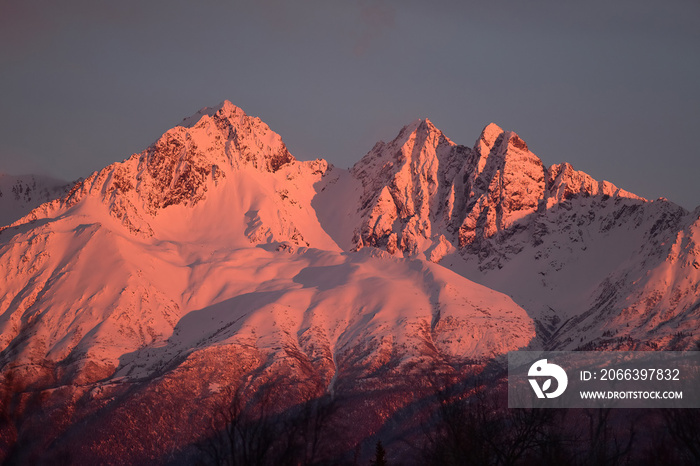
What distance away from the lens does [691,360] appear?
652ft

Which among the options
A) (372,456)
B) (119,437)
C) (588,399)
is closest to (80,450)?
(119,437)

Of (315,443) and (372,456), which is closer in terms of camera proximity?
(315,443)

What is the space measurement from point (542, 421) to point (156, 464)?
118 m

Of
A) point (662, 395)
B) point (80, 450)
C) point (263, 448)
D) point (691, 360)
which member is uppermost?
point (691, 360)

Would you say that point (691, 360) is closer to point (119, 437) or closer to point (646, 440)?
point (646, 440)

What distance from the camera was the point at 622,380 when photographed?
196 m

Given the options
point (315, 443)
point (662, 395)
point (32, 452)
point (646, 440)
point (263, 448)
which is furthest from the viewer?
point (32, 452)

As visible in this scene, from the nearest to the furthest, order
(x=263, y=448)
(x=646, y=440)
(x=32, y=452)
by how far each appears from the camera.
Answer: (x=263, y=448) → (x=646, y=440) → (x=32, y=452)

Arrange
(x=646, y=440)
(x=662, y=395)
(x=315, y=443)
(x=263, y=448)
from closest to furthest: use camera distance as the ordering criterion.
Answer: (x=263, y=448), (x=315, y=443), (x=646, y=440), (x=662, y=395)

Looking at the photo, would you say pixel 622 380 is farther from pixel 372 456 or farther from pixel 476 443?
pixel 476 443

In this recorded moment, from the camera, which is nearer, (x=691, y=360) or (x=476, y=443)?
(x=476, y=443)

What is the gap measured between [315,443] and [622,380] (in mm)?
119163

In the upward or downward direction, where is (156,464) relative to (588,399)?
downward

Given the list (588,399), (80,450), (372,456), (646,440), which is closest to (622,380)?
(588,399)
